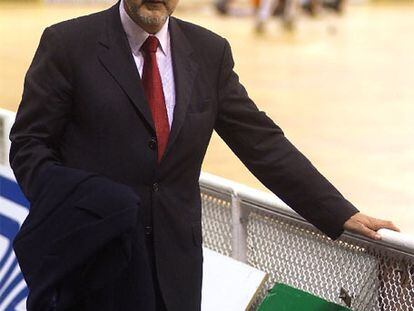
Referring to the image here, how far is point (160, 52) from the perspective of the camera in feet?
7.55

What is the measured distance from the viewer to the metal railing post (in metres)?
3.00

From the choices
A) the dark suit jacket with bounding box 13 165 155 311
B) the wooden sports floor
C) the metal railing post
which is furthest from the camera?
the wooden sports floor

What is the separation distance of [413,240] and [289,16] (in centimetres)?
1356

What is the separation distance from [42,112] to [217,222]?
1126 mm

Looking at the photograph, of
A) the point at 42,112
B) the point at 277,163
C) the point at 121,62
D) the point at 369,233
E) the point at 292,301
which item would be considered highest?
the point at 121,62

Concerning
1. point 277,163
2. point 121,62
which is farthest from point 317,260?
point 121,62

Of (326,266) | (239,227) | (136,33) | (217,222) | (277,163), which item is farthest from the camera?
(217,222)

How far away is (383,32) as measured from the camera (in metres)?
15.8

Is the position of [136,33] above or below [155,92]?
above

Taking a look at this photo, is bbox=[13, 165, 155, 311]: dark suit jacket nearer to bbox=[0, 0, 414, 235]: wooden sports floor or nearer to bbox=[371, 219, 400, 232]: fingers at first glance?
bbox=[371, 219, 400, 232]: fingers

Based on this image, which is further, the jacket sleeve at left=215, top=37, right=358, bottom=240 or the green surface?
the green surface

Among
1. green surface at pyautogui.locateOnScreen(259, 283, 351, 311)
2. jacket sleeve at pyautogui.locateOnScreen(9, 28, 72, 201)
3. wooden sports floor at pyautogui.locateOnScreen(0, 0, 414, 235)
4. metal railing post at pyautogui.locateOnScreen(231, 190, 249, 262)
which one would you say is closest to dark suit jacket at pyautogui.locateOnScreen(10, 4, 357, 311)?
jacket sleeve at pyautogui.locateOnScreen(9, 28, 72, 201)

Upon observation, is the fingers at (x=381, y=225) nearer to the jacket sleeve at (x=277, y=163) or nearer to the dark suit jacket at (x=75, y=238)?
the jacket sleeve at (x=277, y=163)

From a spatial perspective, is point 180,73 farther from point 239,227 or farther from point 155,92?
point 239,227
